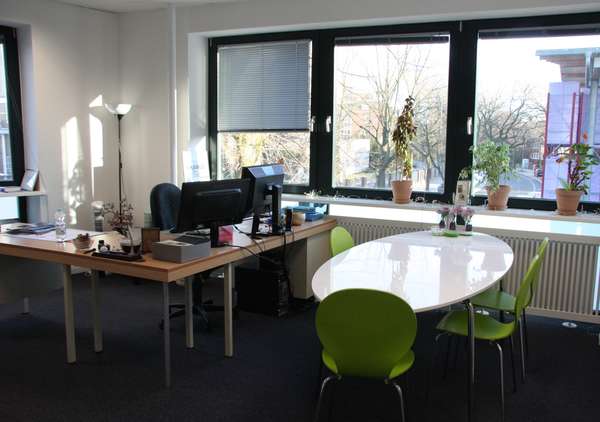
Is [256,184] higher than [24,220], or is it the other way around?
[256,184]

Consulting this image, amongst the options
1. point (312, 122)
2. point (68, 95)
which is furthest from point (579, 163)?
point (68, 95)

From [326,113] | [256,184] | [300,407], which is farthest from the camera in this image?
[326,113]

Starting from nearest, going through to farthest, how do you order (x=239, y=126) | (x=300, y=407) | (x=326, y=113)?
(x=300, y=407) < (x=326, y=113) < (x=239, y=126)

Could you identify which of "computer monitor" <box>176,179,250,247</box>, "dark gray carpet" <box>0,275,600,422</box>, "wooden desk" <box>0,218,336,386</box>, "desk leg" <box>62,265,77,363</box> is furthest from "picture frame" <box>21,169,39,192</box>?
"computer monitor" <box>176,179,250,247</box>

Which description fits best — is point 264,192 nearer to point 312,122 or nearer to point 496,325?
point 312,122

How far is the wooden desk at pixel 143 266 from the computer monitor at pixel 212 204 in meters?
0.18

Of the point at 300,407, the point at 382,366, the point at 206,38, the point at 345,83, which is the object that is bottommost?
the point at 300,407

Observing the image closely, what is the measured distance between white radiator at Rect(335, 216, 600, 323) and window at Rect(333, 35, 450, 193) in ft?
3.15

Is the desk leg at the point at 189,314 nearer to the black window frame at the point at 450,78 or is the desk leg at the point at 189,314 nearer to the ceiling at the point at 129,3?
the black window frame at the point at 450,78

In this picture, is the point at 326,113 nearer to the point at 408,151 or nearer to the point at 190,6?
the point at 408,151

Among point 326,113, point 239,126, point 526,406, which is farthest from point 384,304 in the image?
point 239,126

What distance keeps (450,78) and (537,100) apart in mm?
754

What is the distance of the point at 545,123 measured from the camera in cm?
445

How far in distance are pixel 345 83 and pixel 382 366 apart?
3486 mm
